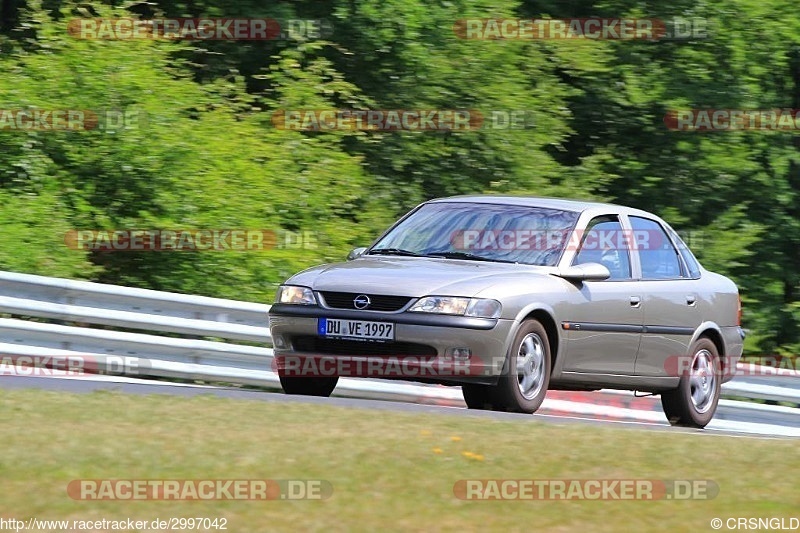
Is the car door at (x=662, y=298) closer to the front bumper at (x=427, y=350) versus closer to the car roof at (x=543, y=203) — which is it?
the car roof at (x=543, y=203)

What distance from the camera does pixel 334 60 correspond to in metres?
21.2

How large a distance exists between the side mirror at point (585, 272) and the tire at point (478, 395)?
3.36 ft

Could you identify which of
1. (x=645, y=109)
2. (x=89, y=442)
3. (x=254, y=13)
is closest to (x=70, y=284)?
(x=89, y=442)

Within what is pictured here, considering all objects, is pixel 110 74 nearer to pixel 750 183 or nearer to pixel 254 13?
pixel 254 13

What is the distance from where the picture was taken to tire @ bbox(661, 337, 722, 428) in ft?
39.7

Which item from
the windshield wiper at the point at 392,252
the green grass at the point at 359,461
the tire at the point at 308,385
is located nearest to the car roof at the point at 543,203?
the windshield wiper at the point at 392,252

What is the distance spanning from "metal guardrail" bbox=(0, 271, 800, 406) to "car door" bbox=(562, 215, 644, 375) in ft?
6.35

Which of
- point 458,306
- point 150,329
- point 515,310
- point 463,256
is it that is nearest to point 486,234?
point 463,256

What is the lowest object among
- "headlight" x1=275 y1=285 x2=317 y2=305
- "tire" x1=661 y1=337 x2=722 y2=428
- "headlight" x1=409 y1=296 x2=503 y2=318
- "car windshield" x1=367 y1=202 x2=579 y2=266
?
"tire" x1=661 y1=337 x2=722 y2=428

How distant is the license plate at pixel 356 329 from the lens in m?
9.89

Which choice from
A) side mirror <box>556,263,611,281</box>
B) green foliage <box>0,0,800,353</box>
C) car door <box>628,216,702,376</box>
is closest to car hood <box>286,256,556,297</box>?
side mirror <box>556,263,611,281</box>

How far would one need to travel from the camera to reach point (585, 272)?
10.7 meters

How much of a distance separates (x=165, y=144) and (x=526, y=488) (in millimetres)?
10896

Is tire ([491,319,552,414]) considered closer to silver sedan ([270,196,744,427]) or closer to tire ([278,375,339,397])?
silver sedan ([270,196,744,427])
